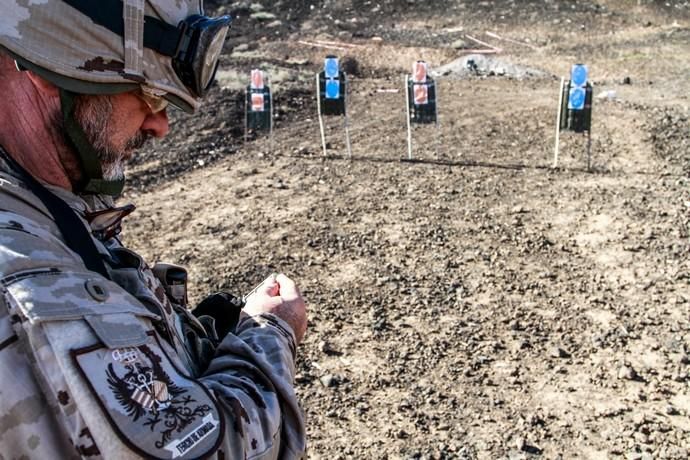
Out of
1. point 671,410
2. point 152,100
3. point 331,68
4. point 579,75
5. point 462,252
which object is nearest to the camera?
point 152,100

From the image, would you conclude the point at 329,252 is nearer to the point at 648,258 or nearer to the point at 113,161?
the point at 648,258

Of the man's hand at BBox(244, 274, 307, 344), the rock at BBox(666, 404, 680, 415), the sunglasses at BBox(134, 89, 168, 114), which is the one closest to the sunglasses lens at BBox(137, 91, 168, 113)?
the sunglasses at BBox(134, 89, 168, 114)

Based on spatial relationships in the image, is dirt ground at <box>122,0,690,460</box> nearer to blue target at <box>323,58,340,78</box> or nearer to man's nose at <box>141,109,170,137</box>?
blue target at <box>323,58,340,78</box>

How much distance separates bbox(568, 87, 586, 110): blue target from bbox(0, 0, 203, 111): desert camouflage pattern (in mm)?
7677

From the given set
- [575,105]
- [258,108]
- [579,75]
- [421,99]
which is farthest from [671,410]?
[258,108]

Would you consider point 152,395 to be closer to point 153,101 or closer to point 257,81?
point 153,101

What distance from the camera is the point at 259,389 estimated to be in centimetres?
139

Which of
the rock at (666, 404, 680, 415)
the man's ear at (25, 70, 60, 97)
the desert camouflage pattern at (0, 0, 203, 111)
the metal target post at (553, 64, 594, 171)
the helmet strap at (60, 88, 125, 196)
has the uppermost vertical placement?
the desert camouflage pattern at (0, 0, 203, 111)

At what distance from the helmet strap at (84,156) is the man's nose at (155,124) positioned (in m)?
0.12

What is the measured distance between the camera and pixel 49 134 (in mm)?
1332

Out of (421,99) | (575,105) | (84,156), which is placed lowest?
(575,105)

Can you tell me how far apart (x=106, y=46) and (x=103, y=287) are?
1.40ft

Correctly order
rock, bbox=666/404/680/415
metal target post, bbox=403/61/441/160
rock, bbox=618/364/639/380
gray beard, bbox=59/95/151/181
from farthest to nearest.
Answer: metal target post, bbox=403/61/441/160 → rock, bbox=618/364/639/380 → rock, bbox=666/404/680/415 → gray beard, bbox=59/95/151/181

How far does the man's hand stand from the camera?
1651mm
